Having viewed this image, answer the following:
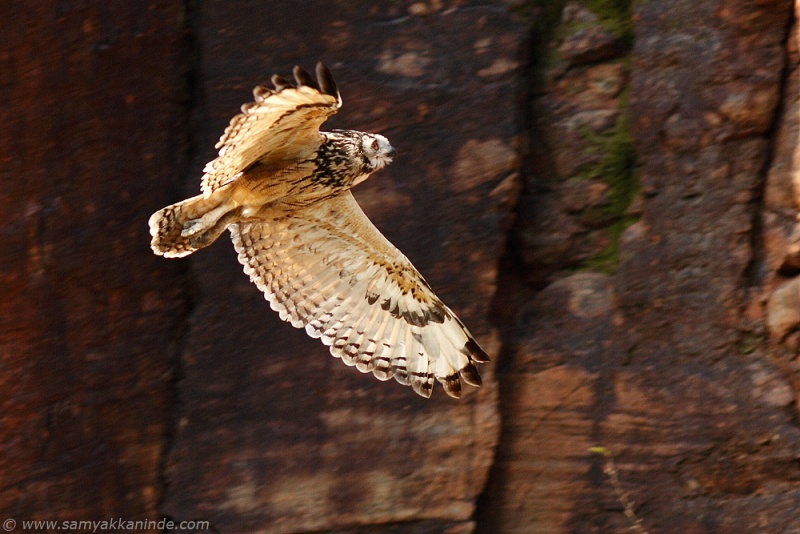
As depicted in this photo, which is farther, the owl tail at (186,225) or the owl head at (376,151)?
the owl head at (376,151)

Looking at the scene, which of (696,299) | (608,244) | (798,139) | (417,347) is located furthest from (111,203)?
(798,139)

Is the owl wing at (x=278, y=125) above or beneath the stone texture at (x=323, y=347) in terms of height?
above

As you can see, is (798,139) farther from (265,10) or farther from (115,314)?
(115,314)

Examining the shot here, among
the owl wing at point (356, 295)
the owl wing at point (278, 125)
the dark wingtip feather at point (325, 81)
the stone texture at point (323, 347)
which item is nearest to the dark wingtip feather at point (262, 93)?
the owl wing at point (278, 125)

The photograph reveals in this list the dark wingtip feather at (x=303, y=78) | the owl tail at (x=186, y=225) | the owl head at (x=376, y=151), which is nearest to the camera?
the dark wingtip feather at (x=303, y=78)

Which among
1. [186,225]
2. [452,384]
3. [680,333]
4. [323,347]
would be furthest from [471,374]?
[186,225]

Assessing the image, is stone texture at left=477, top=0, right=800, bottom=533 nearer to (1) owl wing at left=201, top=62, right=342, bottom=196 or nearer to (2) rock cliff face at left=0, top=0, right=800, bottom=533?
(2) rock cliff face at left=0, top=0, right=800, bottom=533

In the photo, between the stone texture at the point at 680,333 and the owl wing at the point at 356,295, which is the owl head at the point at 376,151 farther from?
the stone texture at the point at 680,333
